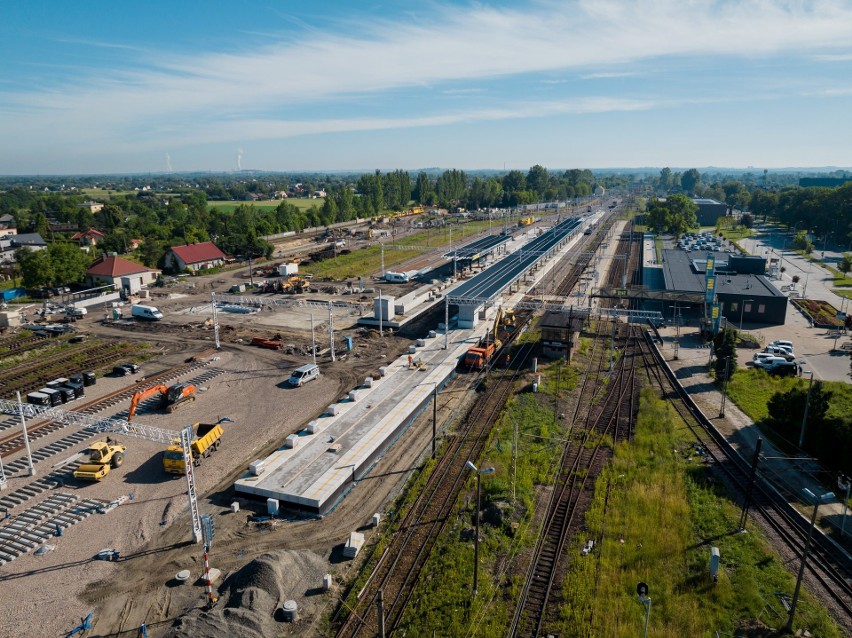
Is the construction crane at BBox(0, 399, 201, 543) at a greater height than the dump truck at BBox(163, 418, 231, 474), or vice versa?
the construction crane at BBox(0, 399, 201, 543)

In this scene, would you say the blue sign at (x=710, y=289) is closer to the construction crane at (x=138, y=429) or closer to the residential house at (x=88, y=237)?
the construction crane at (x=138, y=429)

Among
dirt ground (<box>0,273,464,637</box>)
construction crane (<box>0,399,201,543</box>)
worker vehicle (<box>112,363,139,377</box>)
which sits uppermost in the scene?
construction crane (<box>0,399,201,543</box>)

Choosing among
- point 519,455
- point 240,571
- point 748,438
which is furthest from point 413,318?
point 240,571

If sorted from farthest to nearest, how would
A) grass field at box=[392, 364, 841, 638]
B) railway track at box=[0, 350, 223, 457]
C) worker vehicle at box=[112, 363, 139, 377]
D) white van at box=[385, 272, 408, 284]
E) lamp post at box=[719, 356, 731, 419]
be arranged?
white van at box=[385, 272, 408, 284]
worker vehicle at box=[112, 363, 139, 377]
lamp post at box=[719, 356, 731, 419]
railway track at box=[0, 350, 223, 457]
grass field at box=[392, 364, 841, 638]

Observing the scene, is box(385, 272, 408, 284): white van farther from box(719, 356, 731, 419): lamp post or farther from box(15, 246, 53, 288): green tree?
box(719, 356, 731, 419): lamp post

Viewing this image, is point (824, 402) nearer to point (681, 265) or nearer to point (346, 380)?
point (346, 380)

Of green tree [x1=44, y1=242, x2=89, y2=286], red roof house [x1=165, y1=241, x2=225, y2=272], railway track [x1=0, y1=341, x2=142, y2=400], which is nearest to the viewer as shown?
railway track [x1=0, y1=341, x2=142, y2=400]

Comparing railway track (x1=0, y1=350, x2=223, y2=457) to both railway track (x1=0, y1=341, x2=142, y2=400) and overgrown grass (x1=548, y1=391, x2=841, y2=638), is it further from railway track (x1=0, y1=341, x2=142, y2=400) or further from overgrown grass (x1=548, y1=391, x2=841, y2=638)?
overgrown grass (x1=548, y1=391, x2=841, y2=638)

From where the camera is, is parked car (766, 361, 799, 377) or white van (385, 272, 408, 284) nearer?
parked car (766, 361, 799, 377)

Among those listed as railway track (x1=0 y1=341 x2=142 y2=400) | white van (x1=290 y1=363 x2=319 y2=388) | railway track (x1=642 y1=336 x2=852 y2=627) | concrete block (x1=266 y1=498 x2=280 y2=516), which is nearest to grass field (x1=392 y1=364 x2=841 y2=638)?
railway track (x1=642 y1=336 x2=852 y2=627)
